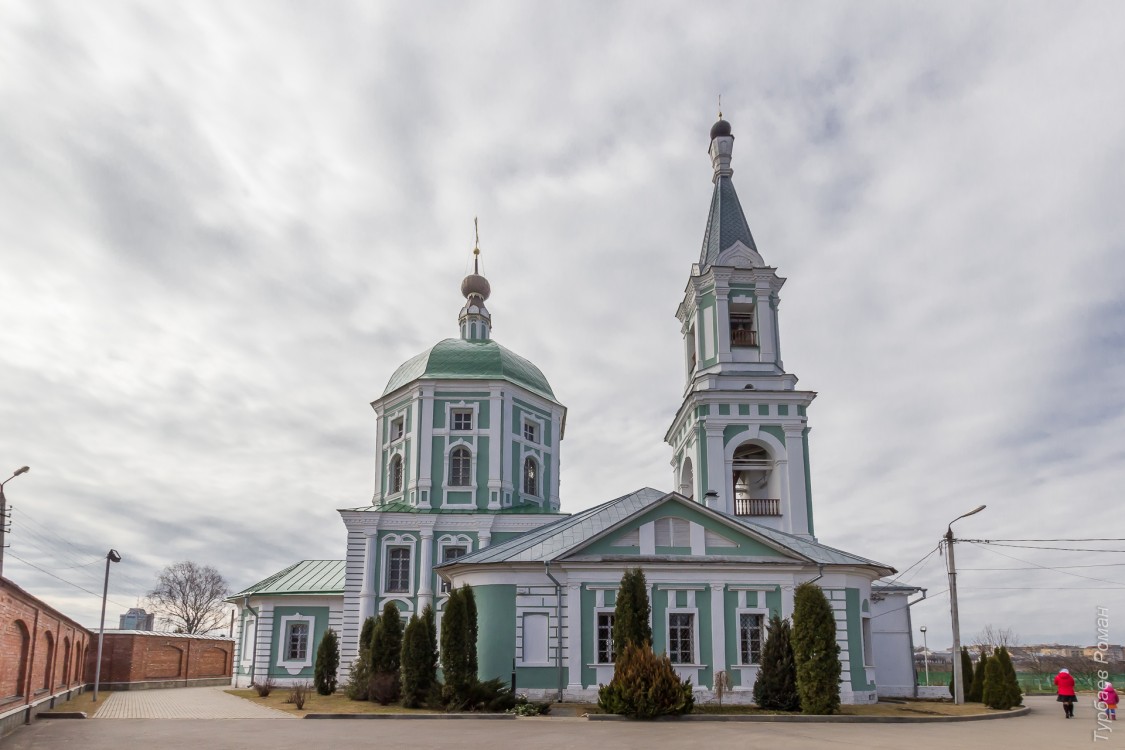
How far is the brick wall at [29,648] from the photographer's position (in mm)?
18578

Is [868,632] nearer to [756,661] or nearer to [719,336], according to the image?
[756,661]

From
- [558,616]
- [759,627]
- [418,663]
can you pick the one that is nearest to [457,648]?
[418,663]

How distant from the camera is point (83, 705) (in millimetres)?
26094

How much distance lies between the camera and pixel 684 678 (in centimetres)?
2384

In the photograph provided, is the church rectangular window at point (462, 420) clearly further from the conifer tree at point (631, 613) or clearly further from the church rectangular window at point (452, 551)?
the conifer tree at point (631, 613)

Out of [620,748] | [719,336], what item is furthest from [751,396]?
[620,748]

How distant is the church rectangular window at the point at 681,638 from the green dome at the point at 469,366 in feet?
41.3

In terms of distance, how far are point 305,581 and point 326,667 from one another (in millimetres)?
7462

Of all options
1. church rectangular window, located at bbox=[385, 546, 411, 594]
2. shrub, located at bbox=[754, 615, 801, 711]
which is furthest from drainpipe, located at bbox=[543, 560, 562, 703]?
church rectangular window, located at bbox=[385, 546, 411, 594]

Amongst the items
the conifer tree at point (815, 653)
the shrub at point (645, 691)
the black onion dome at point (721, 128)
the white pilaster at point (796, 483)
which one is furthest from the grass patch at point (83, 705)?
→ the black onion dome at point (721, 128)

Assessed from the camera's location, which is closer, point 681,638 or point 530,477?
point 681,638

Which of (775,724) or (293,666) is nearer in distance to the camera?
(775,724)

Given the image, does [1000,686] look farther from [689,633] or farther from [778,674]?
[689,633]

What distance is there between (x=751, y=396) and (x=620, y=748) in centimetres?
1798
